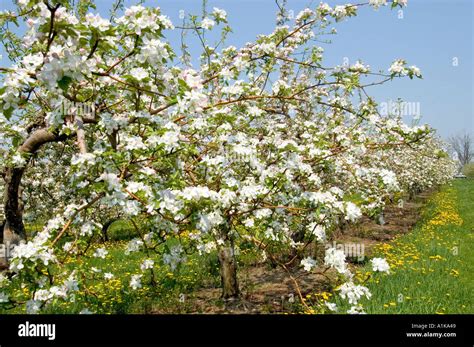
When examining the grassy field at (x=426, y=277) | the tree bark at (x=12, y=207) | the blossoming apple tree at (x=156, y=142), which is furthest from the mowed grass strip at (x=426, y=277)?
the tree bark at (x=12, y=207)

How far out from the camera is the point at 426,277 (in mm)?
6973

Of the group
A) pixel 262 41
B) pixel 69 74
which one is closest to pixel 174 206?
pixel 69 74

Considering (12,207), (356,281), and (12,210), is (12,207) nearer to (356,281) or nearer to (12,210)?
(12,210)

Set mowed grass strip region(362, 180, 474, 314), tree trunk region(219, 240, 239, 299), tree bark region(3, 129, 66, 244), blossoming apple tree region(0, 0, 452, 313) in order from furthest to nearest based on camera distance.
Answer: tree trunk region(219, 240, 239, 299), tree bark region(3, 129, 66, 244), mowed grass strip region(362, 180, 474, 314), blossoming apple tree region(0, 0, 452, 313)

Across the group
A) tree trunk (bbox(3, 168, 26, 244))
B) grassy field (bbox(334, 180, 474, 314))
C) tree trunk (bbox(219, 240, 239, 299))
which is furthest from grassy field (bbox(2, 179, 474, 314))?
tree trunk (bbox(3, 168, 26, 244))

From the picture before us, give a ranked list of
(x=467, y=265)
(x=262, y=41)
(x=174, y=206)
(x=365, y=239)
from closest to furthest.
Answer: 1. (x=174, y=206)
2. (x=262, y=41)
3. (x=467, y=265)
4. (x=365, y=239)

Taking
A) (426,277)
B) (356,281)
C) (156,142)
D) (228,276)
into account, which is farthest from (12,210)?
(426,277)

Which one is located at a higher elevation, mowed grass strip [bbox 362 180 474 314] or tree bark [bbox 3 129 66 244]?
tree bark [bbox 3 129 66 244]

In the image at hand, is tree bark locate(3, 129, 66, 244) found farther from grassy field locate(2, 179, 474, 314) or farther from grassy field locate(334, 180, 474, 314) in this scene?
grassy field locate(334, 180, 474, 314)

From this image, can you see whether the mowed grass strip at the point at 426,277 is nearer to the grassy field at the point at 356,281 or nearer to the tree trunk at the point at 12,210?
the grassy field at the point at 356,281

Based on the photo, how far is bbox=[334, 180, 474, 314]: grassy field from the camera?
551cm
